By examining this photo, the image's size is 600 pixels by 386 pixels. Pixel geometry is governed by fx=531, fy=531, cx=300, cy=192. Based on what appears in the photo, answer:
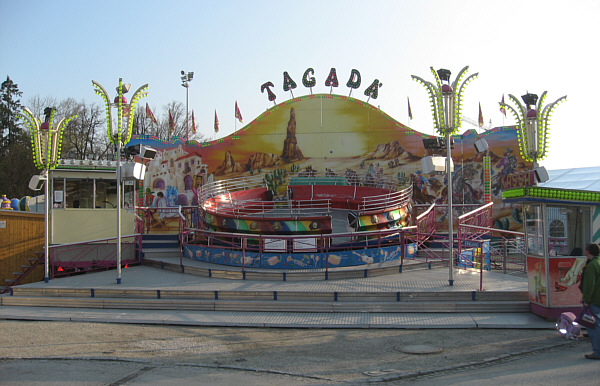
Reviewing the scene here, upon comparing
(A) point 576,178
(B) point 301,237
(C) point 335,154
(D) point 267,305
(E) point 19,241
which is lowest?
(D) point 267,305

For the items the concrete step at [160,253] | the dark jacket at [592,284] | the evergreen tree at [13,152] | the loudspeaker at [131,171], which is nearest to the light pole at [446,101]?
the dark jacket at [592,284]

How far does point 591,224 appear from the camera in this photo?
11.3m

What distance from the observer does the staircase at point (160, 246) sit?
20.0 m

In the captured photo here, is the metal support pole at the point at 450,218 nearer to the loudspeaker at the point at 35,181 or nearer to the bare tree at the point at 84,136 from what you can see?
the loudspeaker at the point at 35,181

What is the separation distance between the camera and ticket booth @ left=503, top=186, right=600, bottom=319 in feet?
36.4

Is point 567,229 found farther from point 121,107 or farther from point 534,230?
point 121,107

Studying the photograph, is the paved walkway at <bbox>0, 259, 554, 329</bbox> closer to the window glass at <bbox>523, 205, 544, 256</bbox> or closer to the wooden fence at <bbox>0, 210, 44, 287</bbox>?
the window glass at <bbox>523, 205, 544, 256</bbox>

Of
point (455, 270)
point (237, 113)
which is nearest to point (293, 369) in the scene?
point (455, 270)

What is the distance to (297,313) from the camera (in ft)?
41.8

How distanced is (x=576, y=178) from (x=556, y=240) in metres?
27.4

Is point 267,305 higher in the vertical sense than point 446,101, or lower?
lower

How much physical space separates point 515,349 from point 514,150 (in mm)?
22553

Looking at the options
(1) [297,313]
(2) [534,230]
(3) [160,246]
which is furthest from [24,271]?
(2) [534,230]

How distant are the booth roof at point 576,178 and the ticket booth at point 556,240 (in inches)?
952
